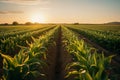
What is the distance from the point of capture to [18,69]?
18.0 feet

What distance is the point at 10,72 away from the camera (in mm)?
5387

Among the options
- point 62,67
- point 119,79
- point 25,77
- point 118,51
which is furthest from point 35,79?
point 118,51

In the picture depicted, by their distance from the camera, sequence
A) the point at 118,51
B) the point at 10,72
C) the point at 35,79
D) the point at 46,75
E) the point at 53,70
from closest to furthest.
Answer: the point at 10,72, the point at 35,79, the point at 46,75, the point at 53,70, the point at 118,51

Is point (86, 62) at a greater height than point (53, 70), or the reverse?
point (86, 62)

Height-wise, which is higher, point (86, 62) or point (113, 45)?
point (86, 62)

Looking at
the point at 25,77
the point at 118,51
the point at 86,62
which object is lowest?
the point at 118,51

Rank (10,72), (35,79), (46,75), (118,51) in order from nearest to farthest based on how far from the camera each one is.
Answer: (10,72) → (35,79) → (46,75) → (118,51)

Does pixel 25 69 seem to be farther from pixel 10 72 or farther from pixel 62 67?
pixel 62 67

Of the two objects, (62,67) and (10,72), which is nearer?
(10,72)

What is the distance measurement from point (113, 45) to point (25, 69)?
34.7 feet

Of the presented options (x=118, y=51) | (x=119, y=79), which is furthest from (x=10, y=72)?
(x=118, y=51)

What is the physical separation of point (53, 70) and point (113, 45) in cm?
777

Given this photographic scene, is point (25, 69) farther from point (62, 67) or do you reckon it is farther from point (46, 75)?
point (62, 67)

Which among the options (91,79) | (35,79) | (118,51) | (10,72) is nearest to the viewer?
(91,79)
